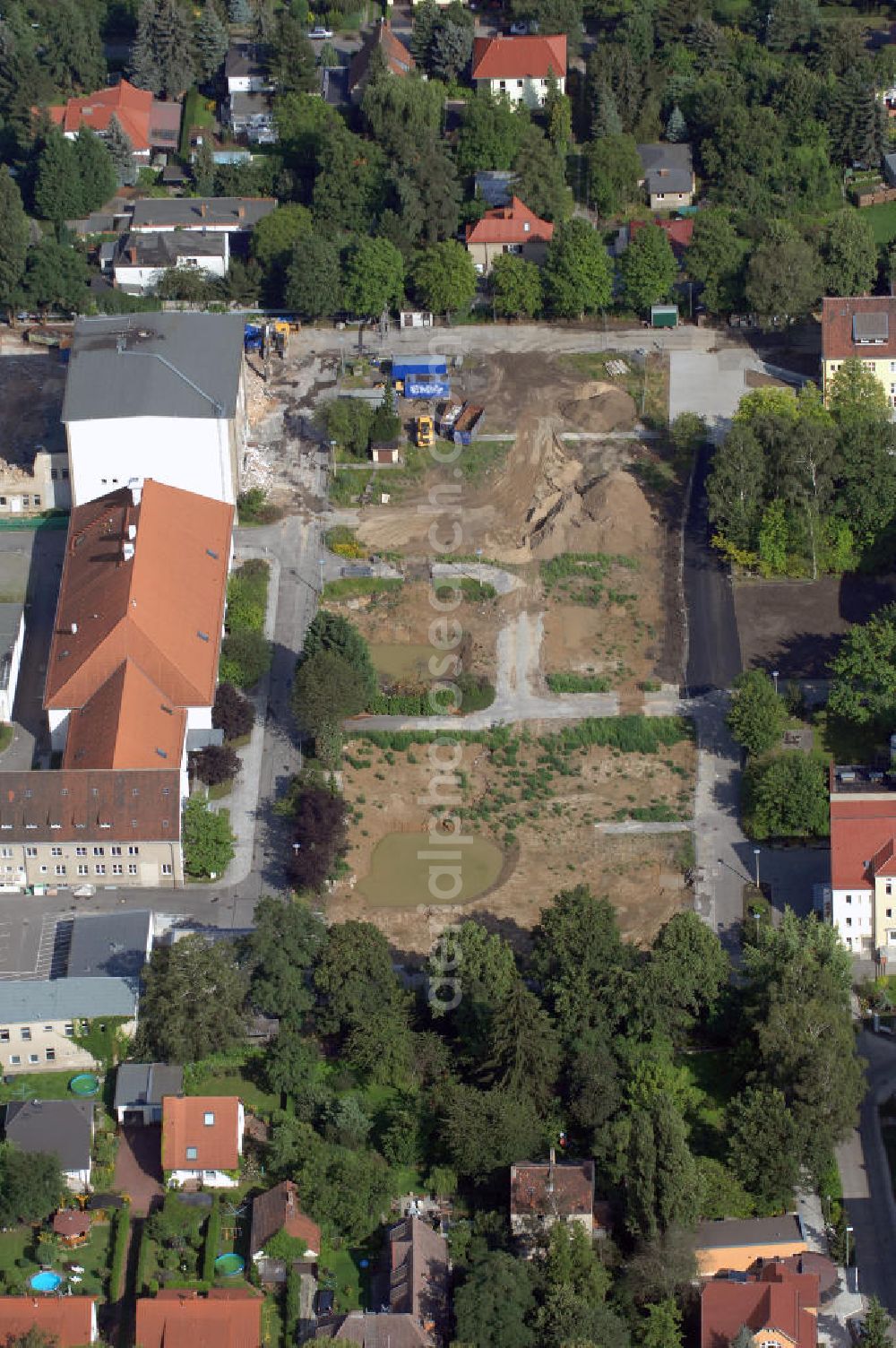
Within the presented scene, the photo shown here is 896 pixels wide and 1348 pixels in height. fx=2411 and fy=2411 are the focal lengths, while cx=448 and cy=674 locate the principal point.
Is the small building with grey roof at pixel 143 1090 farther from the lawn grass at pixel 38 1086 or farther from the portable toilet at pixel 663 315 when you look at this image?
the portable toilet at pixel 663 315

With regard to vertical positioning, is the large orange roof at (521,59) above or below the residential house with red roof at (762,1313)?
above

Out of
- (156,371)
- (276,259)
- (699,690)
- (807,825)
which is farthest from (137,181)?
(807,825)

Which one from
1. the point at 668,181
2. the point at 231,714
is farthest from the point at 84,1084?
the point at 668,181

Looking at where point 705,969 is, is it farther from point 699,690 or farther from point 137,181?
point 137,181

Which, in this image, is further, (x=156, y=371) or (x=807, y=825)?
(x=156, y=371)

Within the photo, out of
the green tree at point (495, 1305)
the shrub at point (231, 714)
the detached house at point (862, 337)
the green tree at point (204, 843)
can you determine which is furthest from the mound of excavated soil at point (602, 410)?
the green tree at point (495, 1305)
